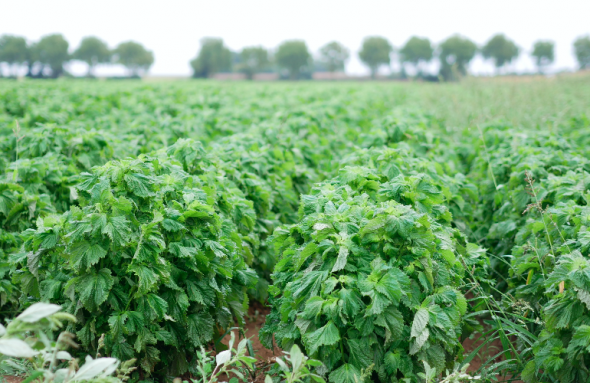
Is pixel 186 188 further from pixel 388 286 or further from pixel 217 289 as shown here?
pixel 388 286

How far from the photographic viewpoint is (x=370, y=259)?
8.84ft

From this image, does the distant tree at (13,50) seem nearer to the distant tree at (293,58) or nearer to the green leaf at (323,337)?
the distant tree at (293,58)

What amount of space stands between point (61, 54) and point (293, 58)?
1540 inches

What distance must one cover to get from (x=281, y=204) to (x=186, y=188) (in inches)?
74.4

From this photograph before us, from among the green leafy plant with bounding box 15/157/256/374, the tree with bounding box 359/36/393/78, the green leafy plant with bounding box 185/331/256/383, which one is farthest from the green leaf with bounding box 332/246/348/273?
the tree with bounding box 359/36/393/78

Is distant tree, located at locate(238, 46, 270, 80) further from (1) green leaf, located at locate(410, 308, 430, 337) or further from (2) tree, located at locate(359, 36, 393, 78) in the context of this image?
(1) green leaf, located at locate(410, 308, 430, 337)

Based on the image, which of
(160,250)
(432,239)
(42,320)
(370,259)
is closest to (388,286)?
(370,259)

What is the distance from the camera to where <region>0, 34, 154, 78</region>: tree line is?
2299 inches

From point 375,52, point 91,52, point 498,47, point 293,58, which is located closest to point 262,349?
point 91,52

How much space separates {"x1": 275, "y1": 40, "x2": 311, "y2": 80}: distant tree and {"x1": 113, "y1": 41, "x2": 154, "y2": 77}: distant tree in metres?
24.3

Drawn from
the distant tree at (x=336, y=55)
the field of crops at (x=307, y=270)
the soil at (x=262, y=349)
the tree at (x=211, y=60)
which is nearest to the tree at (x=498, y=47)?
the distant tree at (x=336, y=55)

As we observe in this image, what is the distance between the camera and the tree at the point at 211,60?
3226 inches

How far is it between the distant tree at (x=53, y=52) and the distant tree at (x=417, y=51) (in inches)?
2280

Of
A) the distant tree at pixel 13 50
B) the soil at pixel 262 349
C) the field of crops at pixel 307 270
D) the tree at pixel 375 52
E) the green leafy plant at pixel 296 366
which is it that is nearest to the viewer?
the green leafy plant at pixel 296 366
